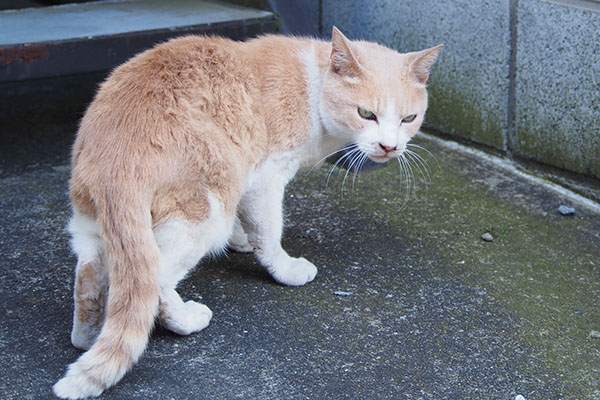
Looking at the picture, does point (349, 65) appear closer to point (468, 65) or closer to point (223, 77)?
point (223, 77)

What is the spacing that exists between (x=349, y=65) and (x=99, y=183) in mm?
1045

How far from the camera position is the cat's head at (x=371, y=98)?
271 centimetres

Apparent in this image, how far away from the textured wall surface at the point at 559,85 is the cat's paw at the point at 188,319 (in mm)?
2176

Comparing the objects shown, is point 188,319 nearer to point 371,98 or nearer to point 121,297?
point 121,297

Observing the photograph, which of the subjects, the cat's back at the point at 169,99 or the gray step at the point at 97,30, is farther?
the gray step at the point at 97,30

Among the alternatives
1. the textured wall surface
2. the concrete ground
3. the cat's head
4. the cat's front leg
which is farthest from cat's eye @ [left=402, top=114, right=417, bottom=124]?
the textured wall surface

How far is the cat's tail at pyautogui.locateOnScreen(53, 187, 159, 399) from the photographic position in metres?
2.11

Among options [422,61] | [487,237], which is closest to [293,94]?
[422,61]

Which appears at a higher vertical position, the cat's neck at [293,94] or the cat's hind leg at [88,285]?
the cat's neck at [293,94]

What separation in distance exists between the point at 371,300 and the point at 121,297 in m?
1.04

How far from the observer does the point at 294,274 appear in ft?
9.41

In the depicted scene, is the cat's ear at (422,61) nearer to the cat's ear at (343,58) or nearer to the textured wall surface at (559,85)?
the cat's ear at (343,58)

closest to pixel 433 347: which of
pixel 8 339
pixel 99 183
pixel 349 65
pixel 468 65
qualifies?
pixel 349 65

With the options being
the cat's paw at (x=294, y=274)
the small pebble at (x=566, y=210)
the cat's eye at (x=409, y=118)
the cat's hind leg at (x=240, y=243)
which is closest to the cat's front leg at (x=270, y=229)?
the cat's paw at (x=294, y=274)
